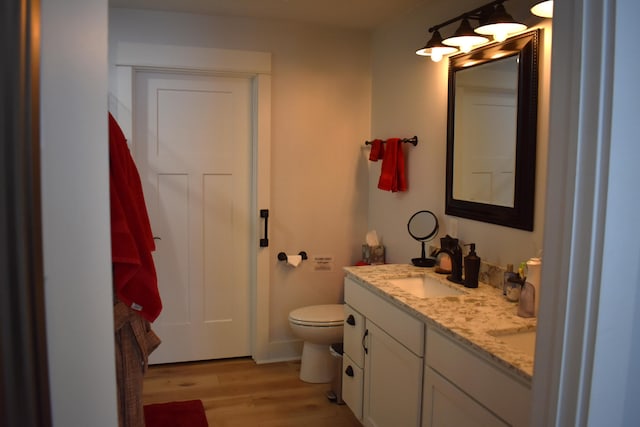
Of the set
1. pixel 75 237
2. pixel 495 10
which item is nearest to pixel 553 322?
pixel 75 237

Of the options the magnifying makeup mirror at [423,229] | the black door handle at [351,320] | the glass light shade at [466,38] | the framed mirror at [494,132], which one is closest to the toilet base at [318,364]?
the black door handle at [351,320]

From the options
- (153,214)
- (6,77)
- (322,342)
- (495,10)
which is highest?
(495,10)

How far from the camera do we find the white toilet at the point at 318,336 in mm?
3360

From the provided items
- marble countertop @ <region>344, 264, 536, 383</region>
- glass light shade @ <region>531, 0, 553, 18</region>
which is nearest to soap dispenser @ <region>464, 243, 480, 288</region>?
marble countertop @ <region>344, 264, 536, 383</region>

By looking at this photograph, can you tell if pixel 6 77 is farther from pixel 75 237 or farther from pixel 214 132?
pixel 214 132

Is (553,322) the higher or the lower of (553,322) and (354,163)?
the lower

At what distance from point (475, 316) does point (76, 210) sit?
5.57 feet

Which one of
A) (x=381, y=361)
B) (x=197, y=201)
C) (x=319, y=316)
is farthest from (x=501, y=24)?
(x=197, y=201)

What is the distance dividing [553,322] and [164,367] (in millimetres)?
3184

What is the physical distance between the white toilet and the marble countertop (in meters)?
0.72

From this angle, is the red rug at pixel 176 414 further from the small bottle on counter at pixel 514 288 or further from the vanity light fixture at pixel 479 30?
the vanity light fixture at pixel 479 30

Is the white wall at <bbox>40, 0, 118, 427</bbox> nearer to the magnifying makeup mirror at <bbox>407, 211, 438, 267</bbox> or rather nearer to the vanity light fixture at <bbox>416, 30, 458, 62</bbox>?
the vanity light fixture at <bbox>416, 30, 458, 62</bbox>

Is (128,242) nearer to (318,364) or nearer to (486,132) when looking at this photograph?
(486,132)

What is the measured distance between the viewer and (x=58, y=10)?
0.67 m
